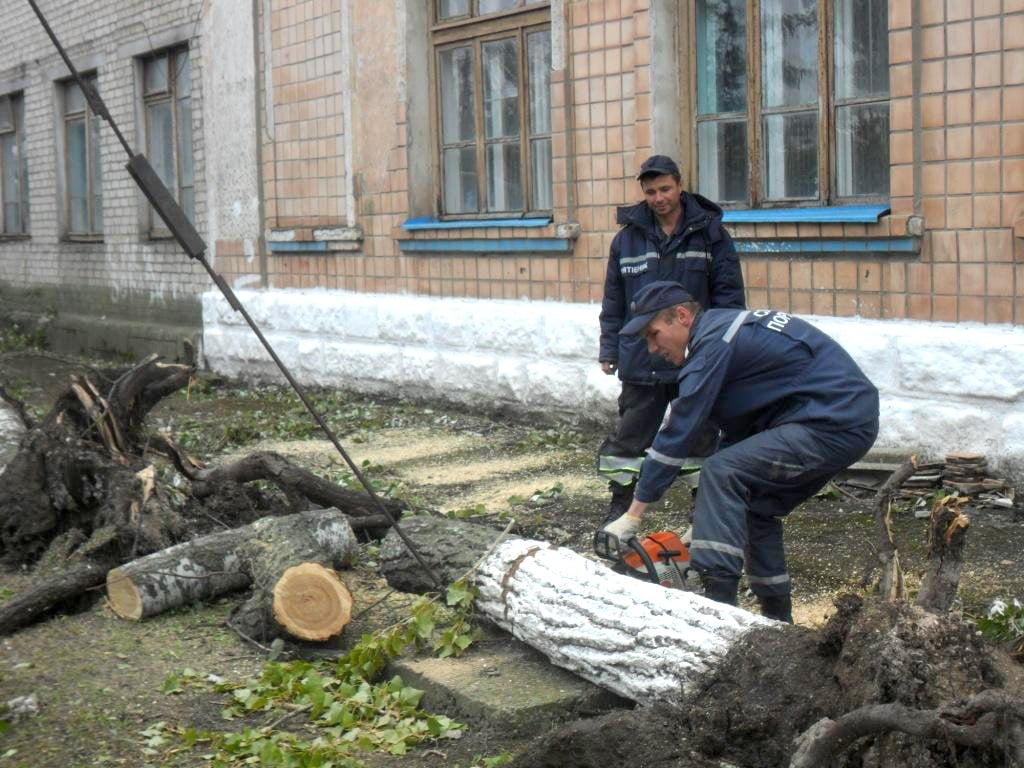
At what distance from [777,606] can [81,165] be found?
13889 millimetres

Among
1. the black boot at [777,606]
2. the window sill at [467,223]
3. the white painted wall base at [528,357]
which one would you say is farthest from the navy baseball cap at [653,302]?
the window sill at [467,223]

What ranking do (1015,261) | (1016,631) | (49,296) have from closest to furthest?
1. (1016,631)
2. (1015,261)
3. (49,296)

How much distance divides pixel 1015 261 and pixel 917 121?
908 millimetres

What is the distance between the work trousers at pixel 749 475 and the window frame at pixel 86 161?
12.7 m

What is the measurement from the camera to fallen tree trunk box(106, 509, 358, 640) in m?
5.16

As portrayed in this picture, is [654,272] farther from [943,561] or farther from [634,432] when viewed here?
[943,561]

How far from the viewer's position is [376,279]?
1154cm

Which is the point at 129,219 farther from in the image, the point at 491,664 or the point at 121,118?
the point at 491,664

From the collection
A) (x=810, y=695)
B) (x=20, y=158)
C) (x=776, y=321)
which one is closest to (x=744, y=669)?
(x=810, y=695)

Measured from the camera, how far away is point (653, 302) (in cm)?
504

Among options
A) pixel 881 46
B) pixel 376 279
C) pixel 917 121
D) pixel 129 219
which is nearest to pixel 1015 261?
pixel 917 121

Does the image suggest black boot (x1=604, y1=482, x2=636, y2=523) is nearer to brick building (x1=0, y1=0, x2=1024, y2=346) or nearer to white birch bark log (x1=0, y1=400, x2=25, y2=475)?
brick building (x1=0, y1=0, x2=1024, y2=346)

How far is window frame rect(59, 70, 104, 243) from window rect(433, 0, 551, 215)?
252 inches

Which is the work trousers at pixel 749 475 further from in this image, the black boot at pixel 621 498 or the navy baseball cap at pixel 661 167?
the navy baseball cap at pixel 661 167
